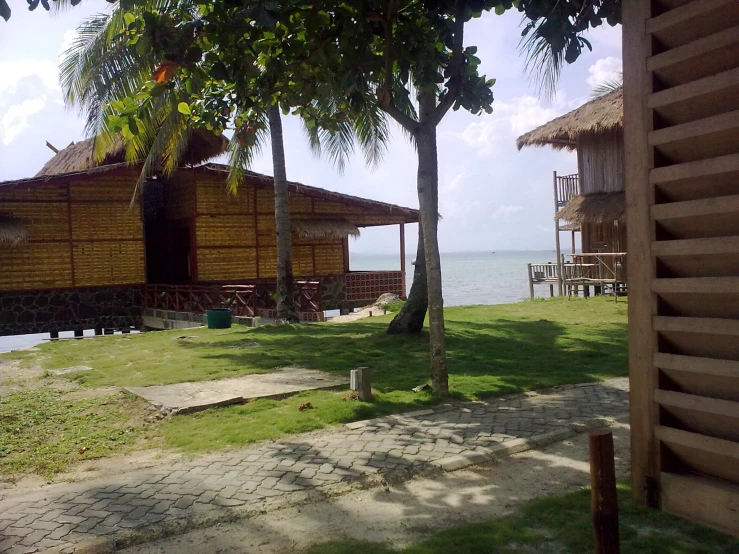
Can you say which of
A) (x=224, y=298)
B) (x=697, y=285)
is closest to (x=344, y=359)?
(x=697, y=285)

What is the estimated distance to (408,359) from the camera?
34.1 feet

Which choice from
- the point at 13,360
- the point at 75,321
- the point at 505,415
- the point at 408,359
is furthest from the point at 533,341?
the point at 75,321

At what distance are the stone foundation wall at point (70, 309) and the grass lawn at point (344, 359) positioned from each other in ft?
20.1

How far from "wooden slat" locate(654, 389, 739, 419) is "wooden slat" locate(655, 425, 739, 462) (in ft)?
0.41

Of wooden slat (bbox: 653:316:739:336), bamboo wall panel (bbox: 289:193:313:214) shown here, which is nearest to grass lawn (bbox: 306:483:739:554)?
wooden slat (bbox: 653:316:739:336)

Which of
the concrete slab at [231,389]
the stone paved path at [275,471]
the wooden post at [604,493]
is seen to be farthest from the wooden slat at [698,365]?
the concrete slab at [231,389]

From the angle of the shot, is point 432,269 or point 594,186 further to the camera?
point 594,186

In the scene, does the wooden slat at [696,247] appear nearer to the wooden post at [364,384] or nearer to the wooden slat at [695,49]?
the wooden slat at [695,49]

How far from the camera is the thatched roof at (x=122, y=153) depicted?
2210 centimetres

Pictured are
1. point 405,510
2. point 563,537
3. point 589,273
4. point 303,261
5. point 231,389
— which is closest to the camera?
point 563,537

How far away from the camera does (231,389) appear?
27.5ft

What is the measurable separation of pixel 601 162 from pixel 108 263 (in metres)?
16.0

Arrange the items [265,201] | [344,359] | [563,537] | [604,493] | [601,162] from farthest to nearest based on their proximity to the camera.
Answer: [265,201]
[601,162]
[344,359]
[563,537]
[604,493]

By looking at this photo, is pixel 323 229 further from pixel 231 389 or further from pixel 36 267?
pixel 231 389
